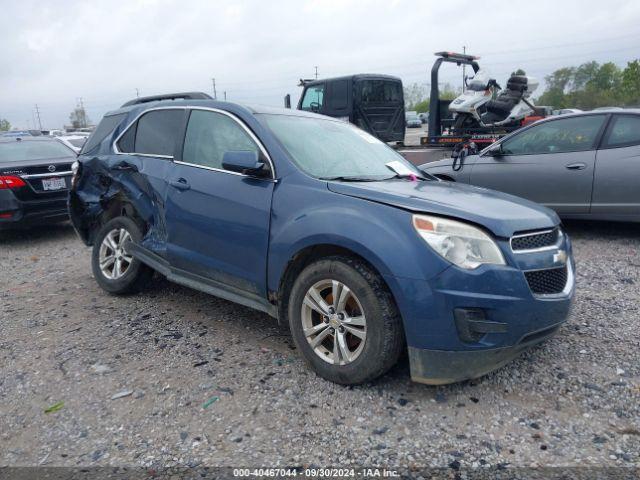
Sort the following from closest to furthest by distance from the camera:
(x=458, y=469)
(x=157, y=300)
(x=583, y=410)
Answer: (x=458, y=469), (x=583, y=410), (x=157, y=300)

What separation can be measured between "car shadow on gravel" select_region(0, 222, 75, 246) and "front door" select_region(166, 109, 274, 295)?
4838 millimetres

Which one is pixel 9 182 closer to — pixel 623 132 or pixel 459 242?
pixel 459 242

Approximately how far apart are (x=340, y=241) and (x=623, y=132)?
4711mm

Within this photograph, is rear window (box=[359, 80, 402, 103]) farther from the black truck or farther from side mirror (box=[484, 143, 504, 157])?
side mirror (box=[484, 143, 504, 157])

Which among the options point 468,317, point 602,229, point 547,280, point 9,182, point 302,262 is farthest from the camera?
point 9,182

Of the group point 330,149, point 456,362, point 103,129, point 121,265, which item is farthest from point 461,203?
point 103,129

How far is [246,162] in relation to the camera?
3529 mm

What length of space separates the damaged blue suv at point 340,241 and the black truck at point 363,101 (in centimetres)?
940

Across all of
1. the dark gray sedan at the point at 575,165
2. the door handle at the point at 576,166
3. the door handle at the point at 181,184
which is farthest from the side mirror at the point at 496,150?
the door handle at the point at 181,184

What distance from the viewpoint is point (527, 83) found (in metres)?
10.7

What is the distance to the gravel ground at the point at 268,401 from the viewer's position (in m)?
2.64

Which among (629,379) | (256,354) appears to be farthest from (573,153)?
(256,354)

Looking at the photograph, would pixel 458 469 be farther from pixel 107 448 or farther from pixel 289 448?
pixel 107 448

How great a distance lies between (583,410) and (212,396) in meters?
2.09
